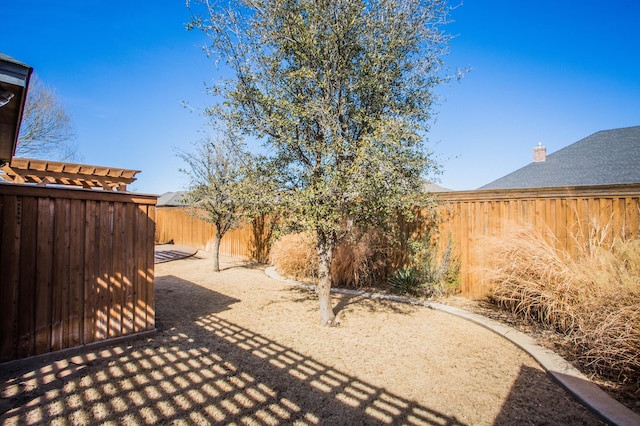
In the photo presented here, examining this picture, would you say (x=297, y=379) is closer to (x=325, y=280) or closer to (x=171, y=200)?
(x=325, y=280)

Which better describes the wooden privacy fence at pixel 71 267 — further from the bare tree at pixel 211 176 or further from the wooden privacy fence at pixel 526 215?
the wooden privacy fence at pixel 526 215

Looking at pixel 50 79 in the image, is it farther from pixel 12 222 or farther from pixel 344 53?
pixel 344 53

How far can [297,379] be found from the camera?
116 inches

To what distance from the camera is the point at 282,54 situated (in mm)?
4535

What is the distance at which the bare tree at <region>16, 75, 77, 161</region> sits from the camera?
42.2 feet

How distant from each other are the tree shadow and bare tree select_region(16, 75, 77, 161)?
577 inches

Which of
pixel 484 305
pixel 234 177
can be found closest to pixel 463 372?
pixel 484 305

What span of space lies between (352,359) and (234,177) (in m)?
3.15

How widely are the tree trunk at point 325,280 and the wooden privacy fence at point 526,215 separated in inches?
97.5

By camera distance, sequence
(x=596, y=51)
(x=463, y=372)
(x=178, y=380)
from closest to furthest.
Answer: (x=178, y=380), (x=463, y=372), (x=596, y=51)

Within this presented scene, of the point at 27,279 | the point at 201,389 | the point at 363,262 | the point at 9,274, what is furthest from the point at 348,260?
the point at 9,274

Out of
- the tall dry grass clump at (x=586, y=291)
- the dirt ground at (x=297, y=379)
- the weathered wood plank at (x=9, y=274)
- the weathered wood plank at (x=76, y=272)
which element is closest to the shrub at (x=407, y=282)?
the dirt ground at (x=297, y=379)

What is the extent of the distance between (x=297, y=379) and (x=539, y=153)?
43.0ft

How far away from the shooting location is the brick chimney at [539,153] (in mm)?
11633
